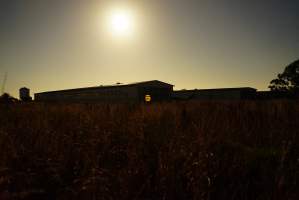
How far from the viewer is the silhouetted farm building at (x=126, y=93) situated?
1238 inches

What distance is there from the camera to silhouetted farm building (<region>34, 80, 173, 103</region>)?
31438 millimetres

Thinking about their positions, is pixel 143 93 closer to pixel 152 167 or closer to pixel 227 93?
pixel 227 93

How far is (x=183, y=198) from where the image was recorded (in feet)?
6.23

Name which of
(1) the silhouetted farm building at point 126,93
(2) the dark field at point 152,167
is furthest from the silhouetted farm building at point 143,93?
(2) the dark field at point 152,167

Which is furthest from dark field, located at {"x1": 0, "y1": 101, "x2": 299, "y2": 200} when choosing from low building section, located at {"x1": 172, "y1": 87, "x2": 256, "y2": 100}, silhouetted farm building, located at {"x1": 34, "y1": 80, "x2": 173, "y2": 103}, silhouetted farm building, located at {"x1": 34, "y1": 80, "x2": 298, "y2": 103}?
low building section, located at {"x1": 172, "y1": 87, "x2": 256, "y2": 100}

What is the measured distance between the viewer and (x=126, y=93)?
106ft

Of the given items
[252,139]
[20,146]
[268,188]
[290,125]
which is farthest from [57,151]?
[290,125]

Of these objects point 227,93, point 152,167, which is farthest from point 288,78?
point 152,167

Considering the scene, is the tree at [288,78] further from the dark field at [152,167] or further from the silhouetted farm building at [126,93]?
the dark field at [152,167]

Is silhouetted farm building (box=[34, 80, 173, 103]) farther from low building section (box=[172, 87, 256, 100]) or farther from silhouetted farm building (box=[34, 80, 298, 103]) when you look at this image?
low building section (box=[172, 87, 256, 100])

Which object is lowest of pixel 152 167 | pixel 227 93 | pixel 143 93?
pixel 152 167

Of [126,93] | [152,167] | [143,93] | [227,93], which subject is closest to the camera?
[152,167]

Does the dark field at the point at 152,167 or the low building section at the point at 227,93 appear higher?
the low building section at the point at 227,93

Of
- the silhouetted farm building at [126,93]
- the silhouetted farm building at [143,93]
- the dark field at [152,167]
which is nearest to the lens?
the dark field at [152,167]
